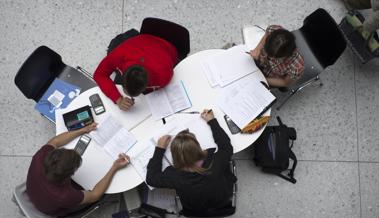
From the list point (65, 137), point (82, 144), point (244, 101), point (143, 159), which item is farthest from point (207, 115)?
point (65, 137)

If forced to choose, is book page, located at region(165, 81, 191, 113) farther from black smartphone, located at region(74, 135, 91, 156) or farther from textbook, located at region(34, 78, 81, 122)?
textbook, located at region(34, 78, 81, 122)

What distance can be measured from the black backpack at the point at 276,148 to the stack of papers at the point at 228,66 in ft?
2.12

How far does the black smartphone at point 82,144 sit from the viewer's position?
244cm

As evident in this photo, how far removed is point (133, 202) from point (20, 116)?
138 cm

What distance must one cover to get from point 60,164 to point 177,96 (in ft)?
2.99

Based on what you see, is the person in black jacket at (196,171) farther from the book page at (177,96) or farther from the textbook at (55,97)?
the textbook at (55,97)

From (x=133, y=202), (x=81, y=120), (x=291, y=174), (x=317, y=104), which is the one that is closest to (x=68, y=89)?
(x=81, y=120)

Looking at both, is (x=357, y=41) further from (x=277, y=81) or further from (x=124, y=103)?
(x=124, y=103)

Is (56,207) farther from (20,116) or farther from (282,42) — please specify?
(282,42)

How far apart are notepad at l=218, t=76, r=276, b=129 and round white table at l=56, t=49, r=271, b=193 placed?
55 mm

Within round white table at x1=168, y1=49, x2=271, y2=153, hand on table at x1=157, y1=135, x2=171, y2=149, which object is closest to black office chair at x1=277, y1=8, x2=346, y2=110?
round white table at x1=168, y1=49, x2=271, y2=153

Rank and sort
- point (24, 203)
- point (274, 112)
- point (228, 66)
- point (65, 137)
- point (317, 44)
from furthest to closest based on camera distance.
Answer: point (274, 112)
point (317, 44)
point (228, 66)
point (65, 137)
point (24, 203)

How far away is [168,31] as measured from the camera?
2.64 metres

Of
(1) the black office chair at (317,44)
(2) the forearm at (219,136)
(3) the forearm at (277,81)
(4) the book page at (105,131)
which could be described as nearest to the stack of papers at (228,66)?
(3) the forearm at (277,81)
